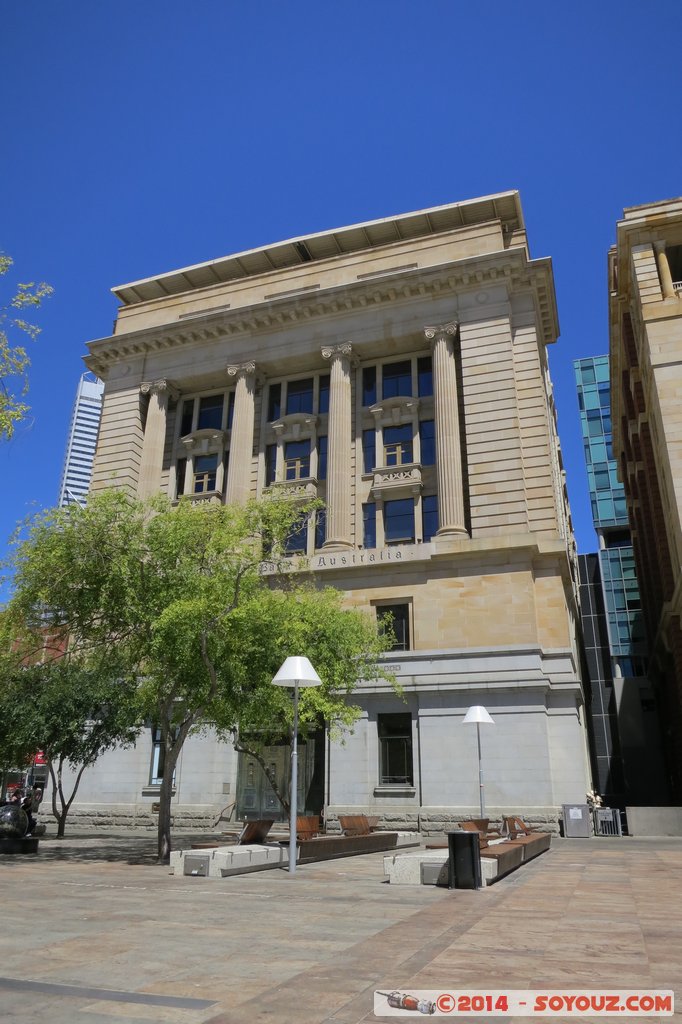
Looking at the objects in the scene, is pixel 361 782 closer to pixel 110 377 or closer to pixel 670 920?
pixel 670 920

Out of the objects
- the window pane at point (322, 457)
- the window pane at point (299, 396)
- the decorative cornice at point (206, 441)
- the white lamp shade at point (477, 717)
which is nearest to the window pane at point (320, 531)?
the window pane at point (322, 457)

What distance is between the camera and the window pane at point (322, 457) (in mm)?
38625

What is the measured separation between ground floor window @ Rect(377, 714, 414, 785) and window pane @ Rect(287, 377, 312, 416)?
708 inches

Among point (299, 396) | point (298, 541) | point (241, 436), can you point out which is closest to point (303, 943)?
point (298, 541)

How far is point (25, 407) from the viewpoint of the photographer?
16.9 m

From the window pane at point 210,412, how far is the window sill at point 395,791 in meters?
22.5

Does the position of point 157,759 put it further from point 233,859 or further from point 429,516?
point 233,859

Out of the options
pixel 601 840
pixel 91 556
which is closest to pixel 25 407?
pixel 91 556

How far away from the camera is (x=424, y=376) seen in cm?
3881

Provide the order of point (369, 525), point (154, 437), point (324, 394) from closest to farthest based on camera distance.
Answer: point (369, 525)
point (324, 394)
point (154, 437)

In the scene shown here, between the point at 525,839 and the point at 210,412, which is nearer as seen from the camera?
the point at 525,839

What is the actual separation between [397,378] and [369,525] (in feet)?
28.3

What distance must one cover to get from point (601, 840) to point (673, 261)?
99.1 feet

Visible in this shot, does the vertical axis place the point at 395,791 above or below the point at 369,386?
below
